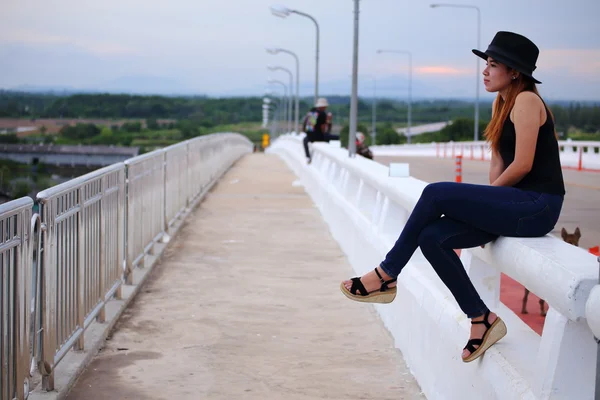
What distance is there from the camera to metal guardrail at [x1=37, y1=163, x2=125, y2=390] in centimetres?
617

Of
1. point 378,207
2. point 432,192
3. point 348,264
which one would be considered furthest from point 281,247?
point 432,192

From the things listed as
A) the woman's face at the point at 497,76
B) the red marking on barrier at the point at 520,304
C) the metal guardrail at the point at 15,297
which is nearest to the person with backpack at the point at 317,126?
the red marking on barrier at the point at 520,304

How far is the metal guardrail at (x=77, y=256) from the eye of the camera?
20.3 feet

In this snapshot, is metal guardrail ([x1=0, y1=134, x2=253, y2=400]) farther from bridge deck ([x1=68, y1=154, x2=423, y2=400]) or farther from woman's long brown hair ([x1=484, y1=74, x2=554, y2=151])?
woman's long brown hair ([x1=484, y1=74, x2=554, y2=151])

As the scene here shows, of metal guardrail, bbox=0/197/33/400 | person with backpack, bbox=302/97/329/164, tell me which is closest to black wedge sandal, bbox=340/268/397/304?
metal guardrail, bbox=0/197/33/400

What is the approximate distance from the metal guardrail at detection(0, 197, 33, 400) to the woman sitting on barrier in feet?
6.77

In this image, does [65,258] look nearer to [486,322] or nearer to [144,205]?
[486,322]

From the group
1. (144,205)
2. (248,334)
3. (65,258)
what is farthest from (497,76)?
(144,205)

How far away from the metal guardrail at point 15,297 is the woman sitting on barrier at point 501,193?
2062 millimetres

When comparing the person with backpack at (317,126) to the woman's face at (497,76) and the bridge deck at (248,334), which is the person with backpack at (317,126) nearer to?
the bridge deck at (248,334)

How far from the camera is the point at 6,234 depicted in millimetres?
5191

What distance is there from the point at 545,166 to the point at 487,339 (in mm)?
914

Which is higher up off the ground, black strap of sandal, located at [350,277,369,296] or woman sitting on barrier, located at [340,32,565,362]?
woman sitting on barrier, located at [340,32,565,362]

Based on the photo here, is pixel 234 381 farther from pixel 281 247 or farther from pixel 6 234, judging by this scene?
pixel 281 247
